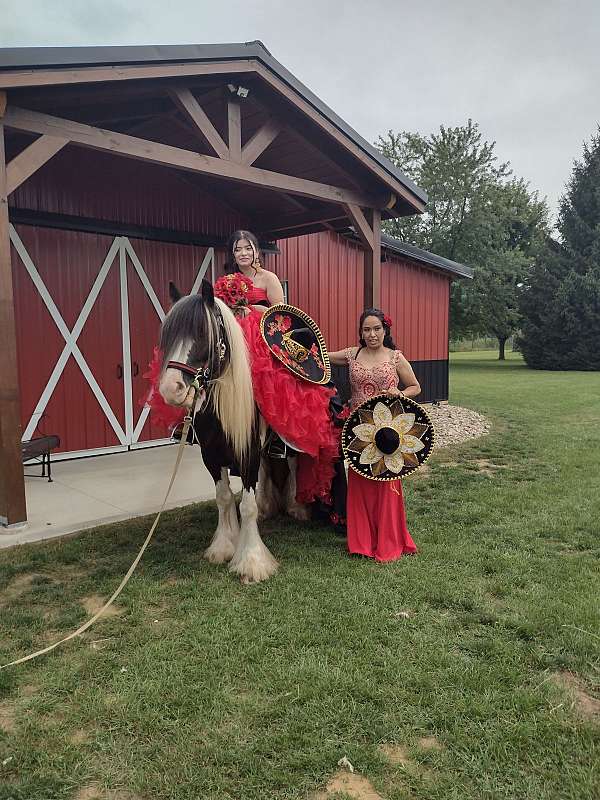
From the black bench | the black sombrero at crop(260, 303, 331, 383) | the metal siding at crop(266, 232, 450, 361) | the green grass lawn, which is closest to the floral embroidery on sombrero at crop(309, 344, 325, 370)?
the black sombrero at crop(260, 303, 331, 383)

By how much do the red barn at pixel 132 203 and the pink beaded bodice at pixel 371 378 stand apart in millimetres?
2235

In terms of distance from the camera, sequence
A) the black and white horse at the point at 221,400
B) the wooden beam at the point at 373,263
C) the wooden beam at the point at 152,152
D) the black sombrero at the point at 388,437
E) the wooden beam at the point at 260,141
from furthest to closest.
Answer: the wooden beam at the point at 373,263, the wooden beam at the point at 260,141, the wooden beam at the point at 152,152, the black sombrero at the point at 388,437, the black and white horse at the point at 221,400

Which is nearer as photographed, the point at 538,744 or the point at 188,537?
the point at 538,744

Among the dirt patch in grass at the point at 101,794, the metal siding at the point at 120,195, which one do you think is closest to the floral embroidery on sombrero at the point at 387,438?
the dirt patch in grass at the point at 101,794

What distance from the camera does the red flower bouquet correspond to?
3467mm

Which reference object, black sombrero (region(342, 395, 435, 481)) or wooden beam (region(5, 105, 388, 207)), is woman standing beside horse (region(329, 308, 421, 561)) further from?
wooden beam (region(5, 105, 388, 207))

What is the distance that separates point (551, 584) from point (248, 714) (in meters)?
1.90

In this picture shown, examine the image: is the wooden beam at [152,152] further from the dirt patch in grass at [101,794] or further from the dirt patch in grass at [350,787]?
the dirt patch in grass at [350,787]

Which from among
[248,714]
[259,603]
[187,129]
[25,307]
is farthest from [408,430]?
[25,307]

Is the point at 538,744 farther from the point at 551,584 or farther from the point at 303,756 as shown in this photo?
the point at 551,584

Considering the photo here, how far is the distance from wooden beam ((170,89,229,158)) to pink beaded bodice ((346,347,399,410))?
2287 millimetres

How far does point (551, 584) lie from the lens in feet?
9.94

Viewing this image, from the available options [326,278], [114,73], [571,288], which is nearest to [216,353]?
[114,73]

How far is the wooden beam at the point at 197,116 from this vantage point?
4.29 metres
